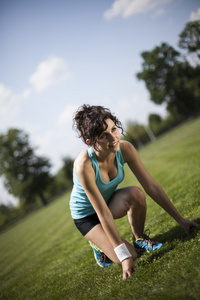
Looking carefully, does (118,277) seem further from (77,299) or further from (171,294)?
(171,294)

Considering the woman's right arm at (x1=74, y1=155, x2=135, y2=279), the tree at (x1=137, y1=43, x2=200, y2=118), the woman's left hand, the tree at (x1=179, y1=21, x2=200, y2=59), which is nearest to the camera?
the woman's right arm at (x1=74, y1=155, x2=135, y2=279)

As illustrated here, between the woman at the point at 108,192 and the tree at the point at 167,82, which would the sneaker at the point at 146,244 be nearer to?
the woman at the point at 108,192

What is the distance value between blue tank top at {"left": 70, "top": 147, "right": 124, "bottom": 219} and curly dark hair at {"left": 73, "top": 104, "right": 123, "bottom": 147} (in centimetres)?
30

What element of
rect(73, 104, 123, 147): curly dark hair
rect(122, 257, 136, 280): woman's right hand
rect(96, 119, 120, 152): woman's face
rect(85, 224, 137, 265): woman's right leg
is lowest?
rect(122, 257, 136, 280): woman's right hand

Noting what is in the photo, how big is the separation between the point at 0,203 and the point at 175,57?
60.8 m

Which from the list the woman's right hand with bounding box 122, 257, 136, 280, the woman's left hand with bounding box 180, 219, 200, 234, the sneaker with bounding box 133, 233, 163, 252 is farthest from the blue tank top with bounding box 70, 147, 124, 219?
the woman's left hand with bounding box 180, 219, 200, 234

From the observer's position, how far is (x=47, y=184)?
39750 millimetres

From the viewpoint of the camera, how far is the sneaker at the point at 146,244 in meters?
2.84

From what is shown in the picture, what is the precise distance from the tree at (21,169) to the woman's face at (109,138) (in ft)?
124

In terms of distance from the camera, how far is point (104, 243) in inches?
111

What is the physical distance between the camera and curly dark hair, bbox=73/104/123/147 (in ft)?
8.04

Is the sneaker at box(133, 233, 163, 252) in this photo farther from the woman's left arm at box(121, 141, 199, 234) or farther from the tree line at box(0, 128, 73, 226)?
the tree line at box(0, 128, 73, 226)

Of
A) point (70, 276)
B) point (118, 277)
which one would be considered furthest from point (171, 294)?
point (70, 276)

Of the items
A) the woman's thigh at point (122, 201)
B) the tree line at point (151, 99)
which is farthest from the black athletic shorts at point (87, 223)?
the tree line at point (151, 99)
